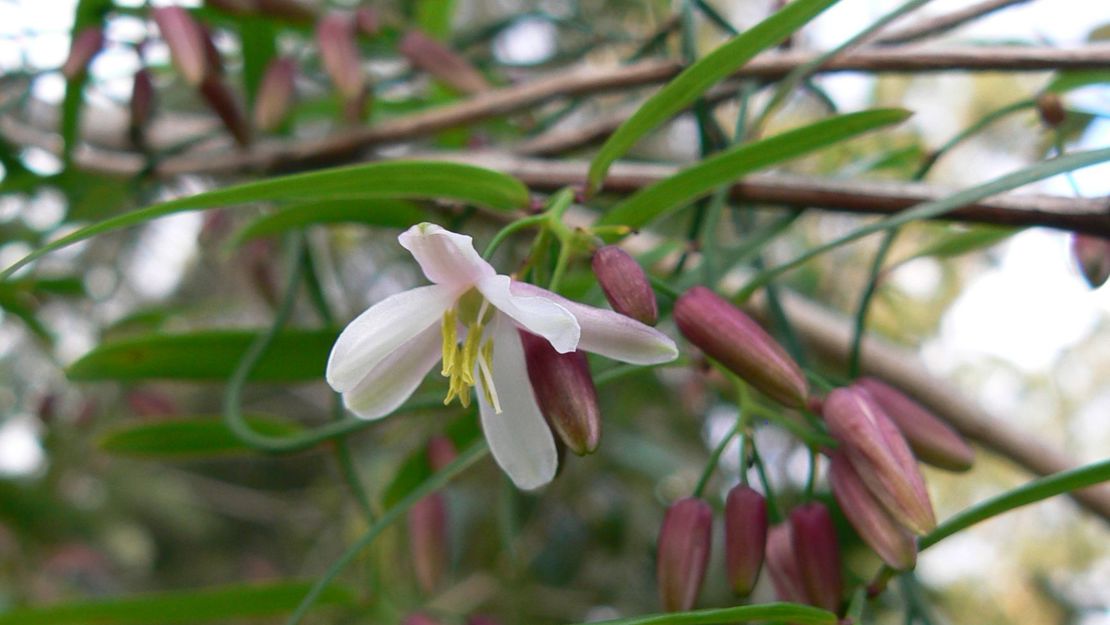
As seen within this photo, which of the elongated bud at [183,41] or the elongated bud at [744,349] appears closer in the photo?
the elongated bud at [744,349]

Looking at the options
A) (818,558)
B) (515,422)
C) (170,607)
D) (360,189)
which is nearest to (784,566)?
(818,558)

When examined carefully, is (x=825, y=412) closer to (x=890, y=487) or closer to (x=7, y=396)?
(x=890, y=487)

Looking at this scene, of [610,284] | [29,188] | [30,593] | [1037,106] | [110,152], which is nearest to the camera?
[610,284]

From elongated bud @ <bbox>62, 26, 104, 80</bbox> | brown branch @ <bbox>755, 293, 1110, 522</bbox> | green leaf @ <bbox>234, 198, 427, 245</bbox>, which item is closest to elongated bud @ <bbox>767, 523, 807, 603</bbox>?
green leaf @ <bbox>234, 198, 427, 245</bbox>

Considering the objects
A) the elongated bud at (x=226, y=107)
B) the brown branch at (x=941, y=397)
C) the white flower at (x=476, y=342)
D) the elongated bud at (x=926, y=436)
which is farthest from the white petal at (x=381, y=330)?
the brown branch at (x=941, y=397)

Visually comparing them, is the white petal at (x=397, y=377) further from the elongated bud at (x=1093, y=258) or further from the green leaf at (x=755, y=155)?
the elongated bud at (x=1093, y=258)

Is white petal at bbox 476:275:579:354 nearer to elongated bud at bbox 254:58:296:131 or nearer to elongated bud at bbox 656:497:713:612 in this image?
elongated bud at bbox 656:497:713:612

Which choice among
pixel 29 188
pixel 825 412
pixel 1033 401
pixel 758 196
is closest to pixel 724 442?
pixel 825 412
